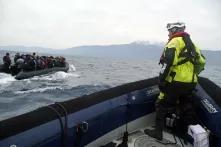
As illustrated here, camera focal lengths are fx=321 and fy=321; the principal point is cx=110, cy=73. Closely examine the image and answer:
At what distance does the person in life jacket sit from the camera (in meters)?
4.34

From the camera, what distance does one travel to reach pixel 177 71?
4.42 meters

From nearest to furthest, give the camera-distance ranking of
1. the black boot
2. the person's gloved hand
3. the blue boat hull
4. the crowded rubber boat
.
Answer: the blue boat hull → the person's gloved hand → the black boot → the crowded rubber boat

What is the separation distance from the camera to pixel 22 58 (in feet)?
80.7

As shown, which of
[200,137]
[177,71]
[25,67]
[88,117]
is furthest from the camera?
[25,67]

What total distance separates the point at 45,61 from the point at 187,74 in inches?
884

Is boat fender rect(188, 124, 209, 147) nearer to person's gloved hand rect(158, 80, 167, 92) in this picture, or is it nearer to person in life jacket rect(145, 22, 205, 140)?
person in life jacket rect(145, 22, 205, 140)

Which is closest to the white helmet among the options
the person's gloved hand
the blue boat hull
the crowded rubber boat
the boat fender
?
the person's gloved hand

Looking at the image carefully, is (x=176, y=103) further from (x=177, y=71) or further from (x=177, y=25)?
(x=177, y=25)

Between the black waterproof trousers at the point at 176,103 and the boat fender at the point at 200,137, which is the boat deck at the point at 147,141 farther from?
the boat fender at the point at 200,137

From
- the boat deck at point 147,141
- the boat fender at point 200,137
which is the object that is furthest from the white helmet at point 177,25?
the boat deck at point 147,141

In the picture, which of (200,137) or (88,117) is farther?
(200,137)

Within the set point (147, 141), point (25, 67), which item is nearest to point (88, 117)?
point (147, 141)

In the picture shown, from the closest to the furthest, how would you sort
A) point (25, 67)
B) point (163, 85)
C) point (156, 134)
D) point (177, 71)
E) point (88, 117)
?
1. point (88, 117)
2. point (177, 71)
3. point (163, 85)
4. point (156, 134)
5. point (25, 67)

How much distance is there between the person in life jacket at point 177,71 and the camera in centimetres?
434
